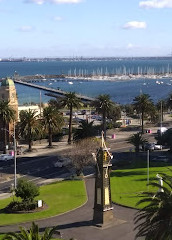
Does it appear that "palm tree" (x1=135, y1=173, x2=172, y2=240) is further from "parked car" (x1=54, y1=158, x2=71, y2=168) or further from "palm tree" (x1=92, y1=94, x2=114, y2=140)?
"palm tree" (x1=92, y1=94, x2=114, y2=140)

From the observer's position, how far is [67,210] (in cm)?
4528

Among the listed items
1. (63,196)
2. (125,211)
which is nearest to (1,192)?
(63,196)

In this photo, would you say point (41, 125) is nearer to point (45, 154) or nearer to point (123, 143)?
point (45, 154)

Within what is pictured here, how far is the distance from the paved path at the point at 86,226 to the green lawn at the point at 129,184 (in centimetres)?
251

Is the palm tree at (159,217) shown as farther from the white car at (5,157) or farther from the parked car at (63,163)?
the white car at (5,157)

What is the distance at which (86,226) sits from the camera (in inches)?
1586

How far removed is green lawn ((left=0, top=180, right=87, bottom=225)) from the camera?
43.4m

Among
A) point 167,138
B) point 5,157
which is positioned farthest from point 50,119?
point 167,138

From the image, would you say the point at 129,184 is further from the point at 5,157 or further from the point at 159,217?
the point at 159,217

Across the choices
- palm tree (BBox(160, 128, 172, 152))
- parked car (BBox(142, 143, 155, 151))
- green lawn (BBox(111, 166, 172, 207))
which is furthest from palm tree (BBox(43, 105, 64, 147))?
green lawn (BBox(111, 166, 172, 207))

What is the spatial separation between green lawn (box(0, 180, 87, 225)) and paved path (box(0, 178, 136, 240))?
4.20ft

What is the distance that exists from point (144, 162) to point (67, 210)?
82.7ft

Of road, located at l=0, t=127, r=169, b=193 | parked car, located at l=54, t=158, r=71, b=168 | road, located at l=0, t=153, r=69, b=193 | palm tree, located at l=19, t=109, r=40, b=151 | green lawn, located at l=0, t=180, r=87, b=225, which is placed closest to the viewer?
green lawn, located at l=0, t=180, r=87, b=225

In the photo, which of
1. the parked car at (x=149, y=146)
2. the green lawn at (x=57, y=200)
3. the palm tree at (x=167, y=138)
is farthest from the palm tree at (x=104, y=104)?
the green lawn at (x=57, y=200)
